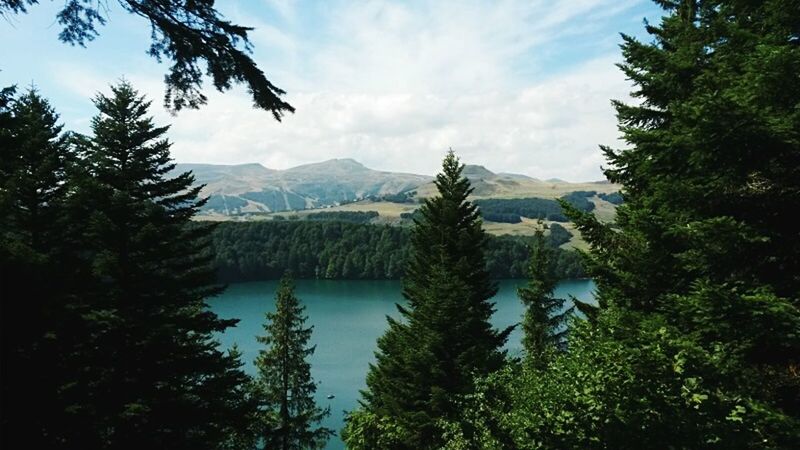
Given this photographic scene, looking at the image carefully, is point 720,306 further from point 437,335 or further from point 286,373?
point 286,373

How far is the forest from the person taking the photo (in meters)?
8.09

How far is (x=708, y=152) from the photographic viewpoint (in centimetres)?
954

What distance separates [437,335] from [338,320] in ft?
239

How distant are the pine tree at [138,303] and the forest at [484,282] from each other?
7 centimetres

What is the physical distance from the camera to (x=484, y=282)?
24.6m

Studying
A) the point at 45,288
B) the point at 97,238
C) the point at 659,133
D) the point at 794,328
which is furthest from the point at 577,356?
the point at 97,238

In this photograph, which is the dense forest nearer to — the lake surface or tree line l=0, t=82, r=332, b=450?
the lake surface

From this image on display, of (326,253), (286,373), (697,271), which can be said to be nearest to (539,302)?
(286,373)

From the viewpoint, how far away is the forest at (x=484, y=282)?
8086 mm

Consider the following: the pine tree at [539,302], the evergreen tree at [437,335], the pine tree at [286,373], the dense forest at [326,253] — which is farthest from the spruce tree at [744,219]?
the dense forest at [326,253]

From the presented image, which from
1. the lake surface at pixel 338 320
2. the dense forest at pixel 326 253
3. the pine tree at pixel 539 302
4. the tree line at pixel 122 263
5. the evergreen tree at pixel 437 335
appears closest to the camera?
the tree line at pixel 122 263

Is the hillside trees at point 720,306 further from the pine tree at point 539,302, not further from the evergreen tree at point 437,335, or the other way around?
the pine tree at point 539,302

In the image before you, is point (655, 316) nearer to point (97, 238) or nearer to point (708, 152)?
point (708, 152)

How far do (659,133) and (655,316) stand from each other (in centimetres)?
431
